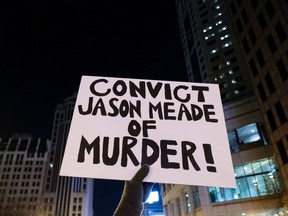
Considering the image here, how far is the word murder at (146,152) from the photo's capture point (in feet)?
8.69

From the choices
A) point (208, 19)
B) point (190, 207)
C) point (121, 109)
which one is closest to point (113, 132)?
point (121, 109)

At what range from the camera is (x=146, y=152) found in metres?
2.70

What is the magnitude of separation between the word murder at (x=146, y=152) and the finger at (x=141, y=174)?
16 centimetres

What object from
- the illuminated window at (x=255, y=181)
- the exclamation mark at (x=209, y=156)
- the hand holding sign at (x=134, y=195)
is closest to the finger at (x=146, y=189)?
the hand holding sign at (x=134, y=195)

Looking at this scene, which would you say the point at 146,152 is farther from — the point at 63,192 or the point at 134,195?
the point at 63,192

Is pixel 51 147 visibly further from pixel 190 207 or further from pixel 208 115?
pixel 208 115

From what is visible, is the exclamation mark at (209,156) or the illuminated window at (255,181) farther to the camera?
the illuminated window at (255,181)

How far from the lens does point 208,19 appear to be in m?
87.9

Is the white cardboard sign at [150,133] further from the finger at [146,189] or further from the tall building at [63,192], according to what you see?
the tall building at [63,192]

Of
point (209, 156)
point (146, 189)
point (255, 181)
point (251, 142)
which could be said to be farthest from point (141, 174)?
point (251, 142)

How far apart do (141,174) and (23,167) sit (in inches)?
Result: 5983

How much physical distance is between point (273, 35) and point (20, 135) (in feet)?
514

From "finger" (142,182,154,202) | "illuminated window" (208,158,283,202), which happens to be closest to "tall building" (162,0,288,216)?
"illuminated window" (208,158,283,202)

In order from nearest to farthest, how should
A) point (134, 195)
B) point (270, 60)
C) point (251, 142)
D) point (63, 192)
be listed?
point (134, 195) → point (270, 60) → point (251, 142) → point (63, 192)
